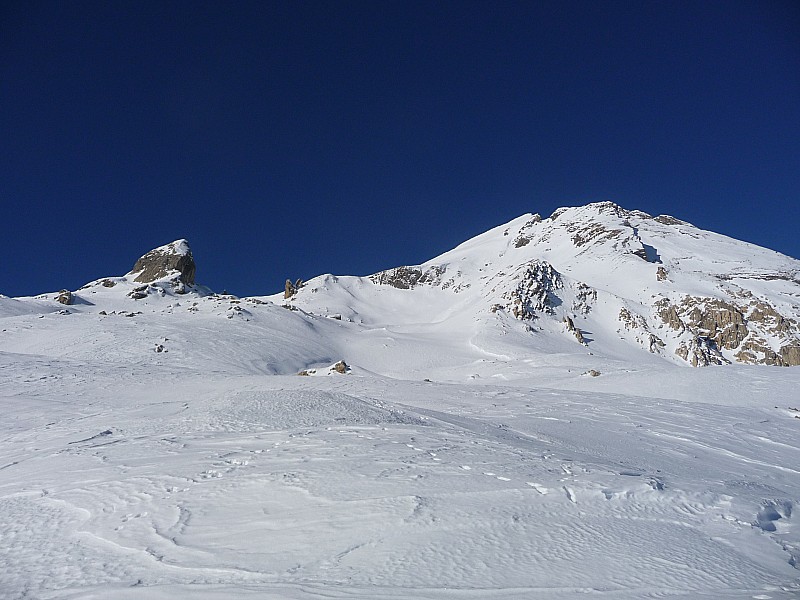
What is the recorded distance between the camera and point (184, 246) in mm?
73312

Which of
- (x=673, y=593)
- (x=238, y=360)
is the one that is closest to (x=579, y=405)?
(x=673, y=593)

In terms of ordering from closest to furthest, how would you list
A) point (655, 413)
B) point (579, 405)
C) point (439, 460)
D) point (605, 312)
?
point (439, 460) < point (655, 413) < point (579, 405) < point (605, 312)

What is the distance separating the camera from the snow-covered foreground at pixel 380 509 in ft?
11.9

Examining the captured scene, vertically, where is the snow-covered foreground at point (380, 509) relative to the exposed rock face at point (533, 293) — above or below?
below

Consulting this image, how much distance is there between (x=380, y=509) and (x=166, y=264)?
7464 centimetres

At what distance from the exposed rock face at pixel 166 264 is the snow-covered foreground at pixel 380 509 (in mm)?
64602

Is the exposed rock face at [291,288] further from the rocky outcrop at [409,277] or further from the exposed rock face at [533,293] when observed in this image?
the exposed rock face at [533,293]

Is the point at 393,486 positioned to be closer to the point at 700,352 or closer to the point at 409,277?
the point at 700,352

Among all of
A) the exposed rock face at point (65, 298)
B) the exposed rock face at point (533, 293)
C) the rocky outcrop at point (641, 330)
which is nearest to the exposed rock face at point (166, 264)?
the exposed rock face at point (65, 298)

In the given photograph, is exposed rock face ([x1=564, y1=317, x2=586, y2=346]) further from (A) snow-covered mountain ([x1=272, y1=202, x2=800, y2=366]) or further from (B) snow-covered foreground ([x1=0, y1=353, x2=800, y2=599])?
(B) snow-covered foreground ([x1=0, y1=353, x2=800, y2=599])

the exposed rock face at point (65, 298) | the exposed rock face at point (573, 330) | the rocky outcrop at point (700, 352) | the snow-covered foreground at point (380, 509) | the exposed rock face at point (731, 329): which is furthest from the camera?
the exposed rock face at point (731, 329)

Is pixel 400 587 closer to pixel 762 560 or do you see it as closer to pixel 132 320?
pixel 762 560

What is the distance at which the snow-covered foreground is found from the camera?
3.63 metres

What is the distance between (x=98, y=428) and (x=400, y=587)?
353 inches
